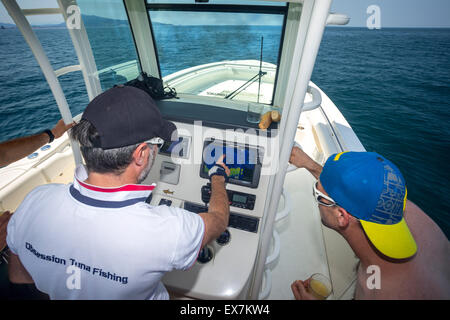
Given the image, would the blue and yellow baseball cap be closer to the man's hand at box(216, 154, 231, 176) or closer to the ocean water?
the man's hand at box(216, 154, 231, 176)

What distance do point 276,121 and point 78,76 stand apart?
1552cm

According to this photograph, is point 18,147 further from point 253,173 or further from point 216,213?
point 253,173

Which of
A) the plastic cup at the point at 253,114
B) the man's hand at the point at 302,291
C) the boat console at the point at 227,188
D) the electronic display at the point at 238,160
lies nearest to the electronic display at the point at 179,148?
the boat console at the point at 227,188

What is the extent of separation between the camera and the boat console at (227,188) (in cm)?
115

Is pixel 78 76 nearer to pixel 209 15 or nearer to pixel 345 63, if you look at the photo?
pixel 209 15

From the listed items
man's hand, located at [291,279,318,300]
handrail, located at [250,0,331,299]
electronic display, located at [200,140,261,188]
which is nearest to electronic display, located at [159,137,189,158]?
electronic display, located at [200,140,261,188]

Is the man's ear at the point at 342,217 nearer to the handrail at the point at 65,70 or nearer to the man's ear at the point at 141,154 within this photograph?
the man's ear at the point at 141,154

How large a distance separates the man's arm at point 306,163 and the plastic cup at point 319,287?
0.69m

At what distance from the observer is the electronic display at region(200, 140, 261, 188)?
136 cm

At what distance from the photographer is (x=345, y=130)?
260 cm

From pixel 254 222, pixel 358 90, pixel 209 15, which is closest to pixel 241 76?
pixel 209 15

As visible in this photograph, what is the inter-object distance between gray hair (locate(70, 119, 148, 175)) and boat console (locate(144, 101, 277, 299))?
67cm
